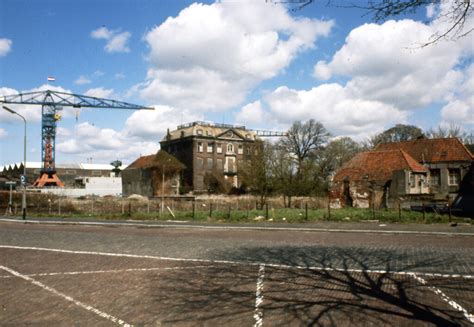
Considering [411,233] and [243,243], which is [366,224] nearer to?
[411,233]

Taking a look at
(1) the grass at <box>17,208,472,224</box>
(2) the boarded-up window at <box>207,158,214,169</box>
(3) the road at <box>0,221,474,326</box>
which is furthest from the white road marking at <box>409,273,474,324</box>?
(2) the boarded-up window at <box>207,158,214,169</box>

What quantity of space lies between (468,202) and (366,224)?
46.3ft

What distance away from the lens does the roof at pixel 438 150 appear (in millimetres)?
47125

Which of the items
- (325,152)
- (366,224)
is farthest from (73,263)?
(325,152)

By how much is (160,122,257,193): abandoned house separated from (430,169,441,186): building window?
35.3 meters

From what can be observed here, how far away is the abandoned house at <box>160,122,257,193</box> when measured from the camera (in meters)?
79.3

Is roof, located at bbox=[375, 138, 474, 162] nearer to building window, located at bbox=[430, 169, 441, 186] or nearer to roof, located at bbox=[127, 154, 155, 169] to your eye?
building window, located at bbox=[430, 169, 441, 186]

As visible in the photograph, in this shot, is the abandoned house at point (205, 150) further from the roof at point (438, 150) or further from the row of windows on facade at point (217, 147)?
the roof at point (438, 150)

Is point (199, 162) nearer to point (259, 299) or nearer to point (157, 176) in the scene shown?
point (157, 176)

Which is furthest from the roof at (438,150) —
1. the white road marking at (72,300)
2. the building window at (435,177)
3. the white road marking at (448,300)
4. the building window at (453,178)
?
the white road marking at (72,300)

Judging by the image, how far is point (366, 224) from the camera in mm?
24047

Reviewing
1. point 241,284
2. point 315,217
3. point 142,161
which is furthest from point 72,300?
point 142,161

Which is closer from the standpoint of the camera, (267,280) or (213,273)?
(267,280)

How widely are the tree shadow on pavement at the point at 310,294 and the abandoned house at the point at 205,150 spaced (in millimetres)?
65809
